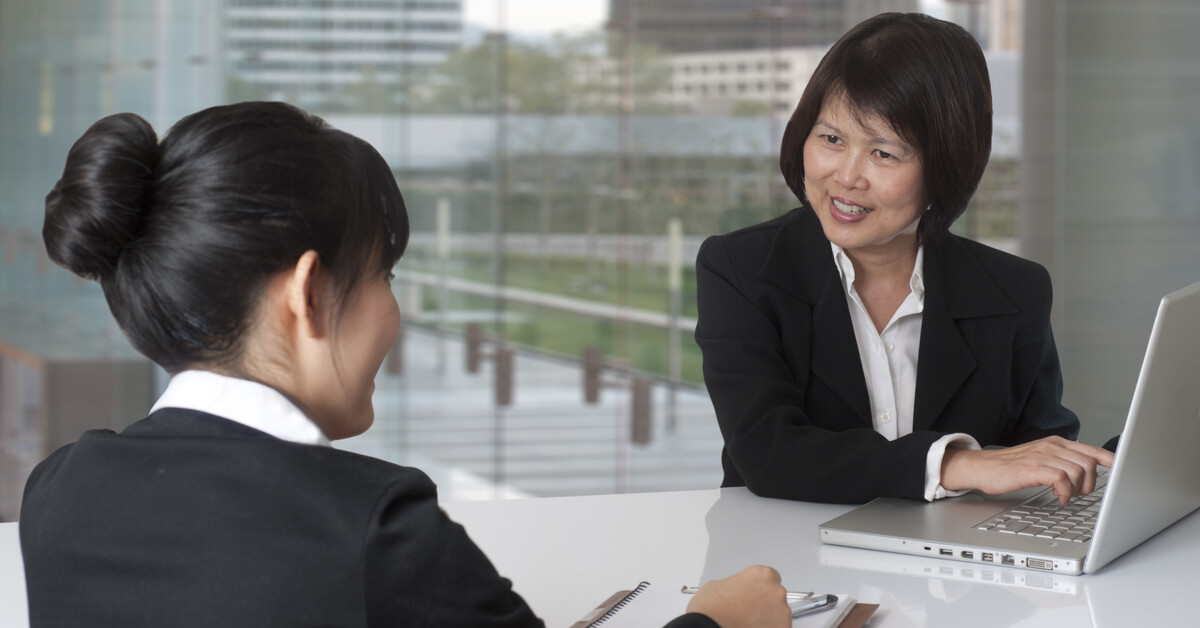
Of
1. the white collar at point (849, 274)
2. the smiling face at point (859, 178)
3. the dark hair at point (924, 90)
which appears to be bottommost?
the white collar at point (849, 274)

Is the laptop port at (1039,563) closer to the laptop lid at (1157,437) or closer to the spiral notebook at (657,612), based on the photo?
the laptop lid at (1157,437)

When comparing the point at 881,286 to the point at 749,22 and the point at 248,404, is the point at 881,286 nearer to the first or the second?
the point at 248,404

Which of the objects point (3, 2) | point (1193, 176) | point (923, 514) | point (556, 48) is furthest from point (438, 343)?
point (923, 514)

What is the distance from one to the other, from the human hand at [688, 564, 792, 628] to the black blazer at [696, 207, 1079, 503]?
1.99ft

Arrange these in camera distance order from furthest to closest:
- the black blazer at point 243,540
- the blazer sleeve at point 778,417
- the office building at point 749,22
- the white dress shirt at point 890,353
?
the office building at point 749,22 → the white dress shirt at point 890,353 → the blazer sleeve at point 778,417 → the black blazer at point 243,540

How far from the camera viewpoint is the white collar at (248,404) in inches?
32.4

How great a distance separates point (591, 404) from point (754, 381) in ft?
8.95

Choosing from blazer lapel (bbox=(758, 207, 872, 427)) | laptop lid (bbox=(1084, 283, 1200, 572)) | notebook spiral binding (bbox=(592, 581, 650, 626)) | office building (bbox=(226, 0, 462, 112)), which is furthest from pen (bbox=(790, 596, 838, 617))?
office building (bbox=(226, 0, 462, 112))

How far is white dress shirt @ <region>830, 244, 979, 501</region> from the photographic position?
5.68 feet

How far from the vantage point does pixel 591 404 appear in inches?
170

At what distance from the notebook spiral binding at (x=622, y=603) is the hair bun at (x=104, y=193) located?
19.4 inches

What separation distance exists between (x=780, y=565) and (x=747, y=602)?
278 millimetres

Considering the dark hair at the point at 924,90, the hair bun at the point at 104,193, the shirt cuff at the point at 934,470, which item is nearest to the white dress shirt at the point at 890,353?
the dark hair at the point at 924,90

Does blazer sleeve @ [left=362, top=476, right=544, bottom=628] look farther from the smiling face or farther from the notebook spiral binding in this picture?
the smiling face
